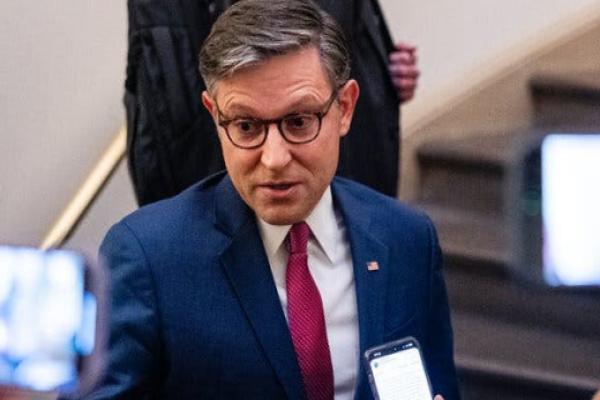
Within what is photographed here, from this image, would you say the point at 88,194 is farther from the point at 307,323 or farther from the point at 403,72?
the point at 307,323

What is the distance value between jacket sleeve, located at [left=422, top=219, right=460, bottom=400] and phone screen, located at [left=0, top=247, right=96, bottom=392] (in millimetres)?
853

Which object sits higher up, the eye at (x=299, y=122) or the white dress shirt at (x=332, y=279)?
the eye at (x=299, y=122)

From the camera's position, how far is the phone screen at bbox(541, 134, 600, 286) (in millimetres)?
1354

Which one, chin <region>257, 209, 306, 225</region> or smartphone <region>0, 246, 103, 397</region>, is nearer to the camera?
smartphone <region>0, 246, 103, 397</region>

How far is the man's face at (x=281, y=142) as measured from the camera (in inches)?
67.7

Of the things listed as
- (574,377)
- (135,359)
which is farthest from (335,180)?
(574,377)

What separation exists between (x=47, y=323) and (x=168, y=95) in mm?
1397

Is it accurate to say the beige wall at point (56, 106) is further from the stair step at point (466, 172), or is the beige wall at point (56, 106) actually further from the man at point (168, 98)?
the stair step at point (466, 172)

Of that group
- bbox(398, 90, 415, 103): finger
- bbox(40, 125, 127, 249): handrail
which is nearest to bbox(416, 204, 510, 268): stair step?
bbox(398, 90, 415, 103): finger

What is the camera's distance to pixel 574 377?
3205mm

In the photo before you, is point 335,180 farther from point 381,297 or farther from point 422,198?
point 422,198

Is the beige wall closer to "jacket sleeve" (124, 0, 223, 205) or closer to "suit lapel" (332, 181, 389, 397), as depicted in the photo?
"jacket sleeve" (124, 0, 223, 205)

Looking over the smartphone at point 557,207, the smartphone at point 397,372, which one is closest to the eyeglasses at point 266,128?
the smartphone at point 397,372

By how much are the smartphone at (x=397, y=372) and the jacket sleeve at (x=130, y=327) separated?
0.89ft
